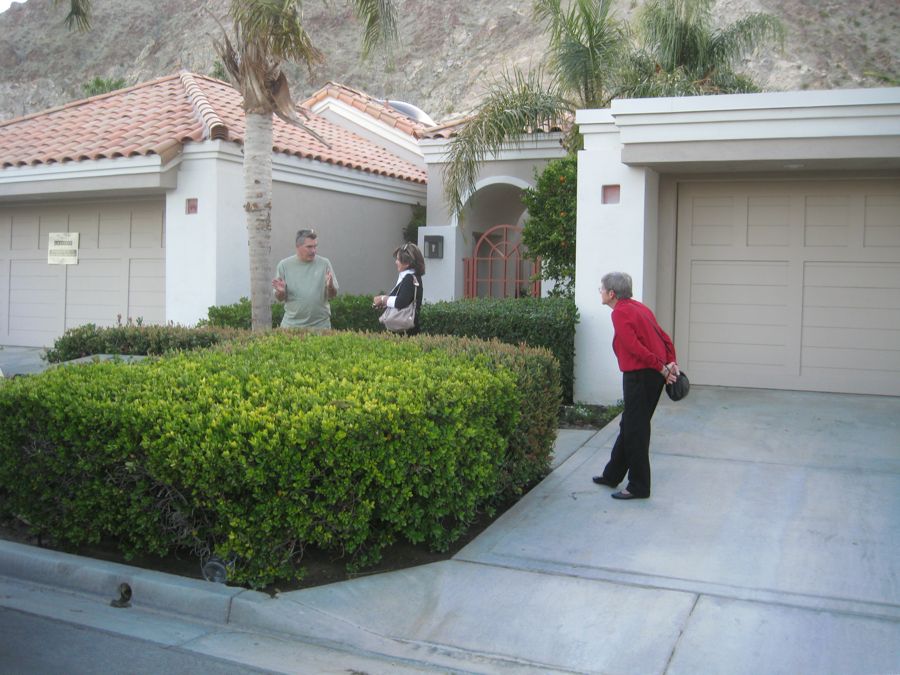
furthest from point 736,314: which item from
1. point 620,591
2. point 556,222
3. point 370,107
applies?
point 370,107

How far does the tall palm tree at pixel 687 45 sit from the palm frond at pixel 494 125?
149cm

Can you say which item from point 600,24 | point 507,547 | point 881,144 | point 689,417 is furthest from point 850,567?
point 600,24

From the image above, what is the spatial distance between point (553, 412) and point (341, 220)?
871 centimetres

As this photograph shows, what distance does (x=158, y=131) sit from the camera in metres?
12.9

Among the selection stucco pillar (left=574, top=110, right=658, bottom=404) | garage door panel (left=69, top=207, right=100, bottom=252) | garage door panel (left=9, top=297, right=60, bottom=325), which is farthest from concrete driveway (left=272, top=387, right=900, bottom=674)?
garage door panel (left=9, top=297, right=60, bottom=325)

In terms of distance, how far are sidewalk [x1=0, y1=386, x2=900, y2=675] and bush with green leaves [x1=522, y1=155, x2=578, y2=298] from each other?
5.28 metres

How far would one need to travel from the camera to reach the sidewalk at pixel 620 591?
4.39m

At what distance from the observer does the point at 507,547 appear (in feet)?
18.6

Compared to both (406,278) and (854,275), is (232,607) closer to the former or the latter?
(406,278)

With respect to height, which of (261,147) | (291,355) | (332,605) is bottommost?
(332,605)

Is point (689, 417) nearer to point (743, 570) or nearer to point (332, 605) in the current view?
point (743, 570)

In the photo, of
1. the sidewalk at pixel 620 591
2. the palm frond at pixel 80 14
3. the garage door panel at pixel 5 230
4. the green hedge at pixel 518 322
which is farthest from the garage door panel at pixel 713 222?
the garage door panel at pixel 5 230

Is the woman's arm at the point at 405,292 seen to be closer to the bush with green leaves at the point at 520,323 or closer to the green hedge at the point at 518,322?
the green hedge at the point at 518,322

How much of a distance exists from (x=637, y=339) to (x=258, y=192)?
485cm
